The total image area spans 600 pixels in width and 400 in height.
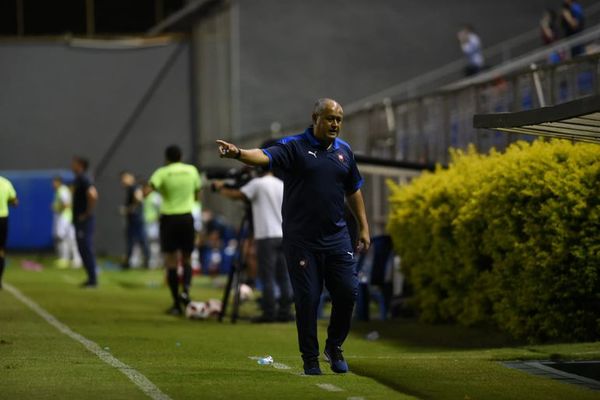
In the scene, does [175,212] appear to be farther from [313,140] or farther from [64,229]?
[64,229]

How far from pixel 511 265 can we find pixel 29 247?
93.7 feet

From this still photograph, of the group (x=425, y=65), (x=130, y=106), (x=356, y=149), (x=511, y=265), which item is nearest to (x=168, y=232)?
(x=511, y=265)

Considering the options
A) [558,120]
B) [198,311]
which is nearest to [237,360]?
[558,120]

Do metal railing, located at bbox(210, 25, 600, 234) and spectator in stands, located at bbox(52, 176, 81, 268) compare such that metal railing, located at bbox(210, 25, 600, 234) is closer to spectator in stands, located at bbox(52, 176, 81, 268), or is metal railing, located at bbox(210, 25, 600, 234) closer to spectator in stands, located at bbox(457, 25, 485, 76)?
spectator in stands, located at bbox(457, 25, 485, 76)

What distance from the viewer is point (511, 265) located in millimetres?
Answer: 14930

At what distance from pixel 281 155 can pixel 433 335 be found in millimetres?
5571

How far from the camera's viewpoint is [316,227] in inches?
450

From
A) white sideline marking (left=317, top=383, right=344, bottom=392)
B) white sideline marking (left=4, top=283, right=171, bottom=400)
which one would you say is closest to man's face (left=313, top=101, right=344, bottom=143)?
white sideline marking (left=317, top=383, right=344, bottom=392)

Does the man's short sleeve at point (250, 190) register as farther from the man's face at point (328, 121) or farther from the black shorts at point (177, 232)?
the man's face at point (328, 121)

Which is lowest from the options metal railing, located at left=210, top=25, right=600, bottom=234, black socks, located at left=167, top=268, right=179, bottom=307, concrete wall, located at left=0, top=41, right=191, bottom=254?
black socks, located at left=167, top=268, right=179, bottom=307

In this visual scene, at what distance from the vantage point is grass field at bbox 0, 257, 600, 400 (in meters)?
10.3

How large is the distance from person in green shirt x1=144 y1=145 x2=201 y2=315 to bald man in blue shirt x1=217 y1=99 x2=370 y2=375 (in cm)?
780

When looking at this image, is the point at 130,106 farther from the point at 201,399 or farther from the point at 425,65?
the point at 201,399

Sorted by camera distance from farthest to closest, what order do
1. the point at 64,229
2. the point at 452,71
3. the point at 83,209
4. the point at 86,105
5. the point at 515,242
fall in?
the point at 86,105, the point at 452,71, the point at 64,229, the point at 83,209, the point at 515,242
